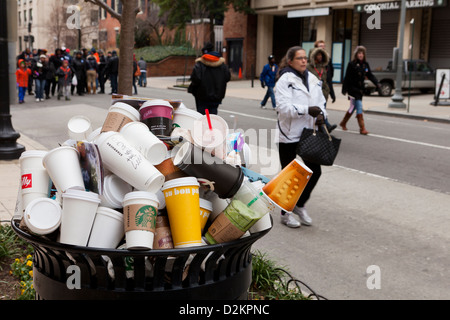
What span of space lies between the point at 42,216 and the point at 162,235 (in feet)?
1.57

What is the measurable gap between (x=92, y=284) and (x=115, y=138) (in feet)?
2.00

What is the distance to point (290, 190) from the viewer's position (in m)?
2.46

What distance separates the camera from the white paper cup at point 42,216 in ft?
6.64

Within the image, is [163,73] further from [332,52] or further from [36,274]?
[36,274]

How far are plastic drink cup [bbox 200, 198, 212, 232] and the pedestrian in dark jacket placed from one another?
6.77m

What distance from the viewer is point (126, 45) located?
20.0 feet

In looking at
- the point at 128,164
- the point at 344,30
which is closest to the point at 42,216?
the point at 128,164

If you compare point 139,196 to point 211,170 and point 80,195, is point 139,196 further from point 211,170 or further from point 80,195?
point 211,170

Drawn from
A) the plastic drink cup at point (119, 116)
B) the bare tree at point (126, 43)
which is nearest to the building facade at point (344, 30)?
the bare tree at point (126, 43)

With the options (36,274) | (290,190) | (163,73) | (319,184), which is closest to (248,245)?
(290,190)

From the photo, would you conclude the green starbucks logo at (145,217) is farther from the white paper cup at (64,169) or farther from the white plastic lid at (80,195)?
the white paper cup at (64,169)

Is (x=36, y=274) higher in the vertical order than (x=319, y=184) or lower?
higher

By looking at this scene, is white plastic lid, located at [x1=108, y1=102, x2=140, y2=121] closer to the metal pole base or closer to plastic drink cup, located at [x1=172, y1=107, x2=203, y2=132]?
plastic drink cup, located at [x1=172, y1=107, x2=203, y2=132]

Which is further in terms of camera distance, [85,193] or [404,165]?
[404,165]
